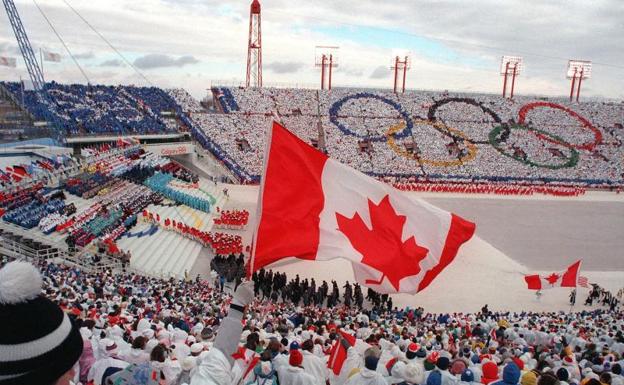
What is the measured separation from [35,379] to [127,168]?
25.9 m

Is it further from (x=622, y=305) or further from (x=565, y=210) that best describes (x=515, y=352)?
(x=565, y=210)

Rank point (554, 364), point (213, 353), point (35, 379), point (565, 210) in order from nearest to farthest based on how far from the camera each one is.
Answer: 1. point (35, 379)
2. point (213, 353)
3. point (554, 364)
4. point (565, 210)

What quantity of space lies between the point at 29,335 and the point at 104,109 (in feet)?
130

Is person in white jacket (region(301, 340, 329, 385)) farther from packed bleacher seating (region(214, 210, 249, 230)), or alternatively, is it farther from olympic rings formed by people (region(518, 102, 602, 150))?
olympic rings formed by people (region(518, 102, 602, 150))

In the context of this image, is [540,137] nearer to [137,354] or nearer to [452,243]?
[452,243]

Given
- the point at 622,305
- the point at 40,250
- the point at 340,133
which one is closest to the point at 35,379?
the point at 40,250

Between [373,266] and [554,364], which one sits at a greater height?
[373,266]

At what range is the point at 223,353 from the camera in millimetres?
2709

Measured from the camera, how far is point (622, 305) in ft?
50.9

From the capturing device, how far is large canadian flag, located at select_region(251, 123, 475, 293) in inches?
217

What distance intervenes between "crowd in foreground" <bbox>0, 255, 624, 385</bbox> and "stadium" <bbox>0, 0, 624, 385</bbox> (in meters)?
Result: 0.01

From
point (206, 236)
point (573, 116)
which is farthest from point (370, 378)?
point (573, 116)

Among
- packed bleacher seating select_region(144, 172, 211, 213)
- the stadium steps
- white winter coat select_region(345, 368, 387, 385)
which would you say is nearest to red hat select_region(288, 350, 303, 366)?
white winter coat select_region(345, 368, 387, 385)

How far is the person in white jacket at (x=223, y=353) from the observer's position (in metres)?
2.61
